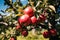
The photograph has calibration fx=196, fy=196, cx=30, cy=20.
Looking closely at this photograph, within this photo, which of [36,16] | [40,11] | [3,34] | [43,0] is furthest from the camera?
[3,34]

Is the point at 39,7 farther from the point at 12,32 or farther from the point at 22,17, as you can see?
the point at 12,32

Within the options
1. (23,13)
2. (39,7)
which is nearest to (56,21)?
(39,7)

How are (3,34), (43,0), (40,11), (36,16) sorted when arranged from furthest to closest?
(3,34), (43,0), (40,11), (36,16)

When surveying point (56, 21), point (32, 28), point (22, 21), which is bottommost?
point (22, 21)

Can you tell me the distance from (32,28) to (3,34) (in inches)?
25.9

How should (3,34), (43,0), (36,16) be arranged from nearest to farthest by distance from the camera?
(36,16) → (43,0) → (3,34)

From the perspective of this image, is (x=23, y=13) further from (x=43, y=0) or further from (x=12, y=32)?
(x=12, y=32)

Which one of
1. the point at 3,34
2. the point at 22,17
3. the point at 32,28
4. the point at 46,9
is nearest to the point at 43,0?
the point at 46,9

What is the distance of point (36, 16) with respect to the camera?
9.23 ft

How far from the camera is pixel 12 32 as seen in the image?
3859 mm

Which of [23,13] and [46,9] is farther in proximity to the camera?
[46,9]

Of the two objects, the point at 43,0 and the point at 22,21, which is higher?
the point at 43,0

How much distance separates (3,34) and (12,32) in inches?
7.1

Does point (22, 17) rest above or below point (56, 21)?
below
